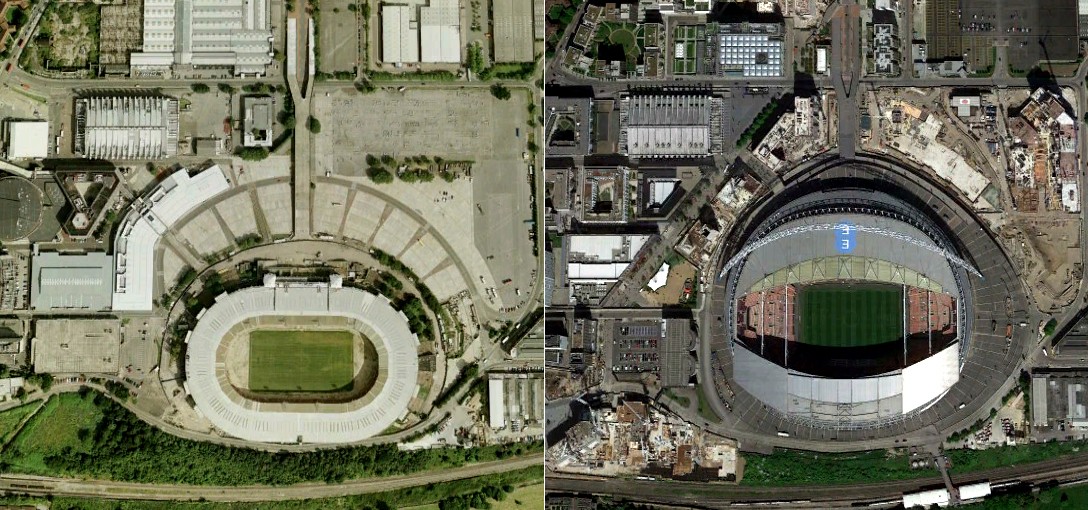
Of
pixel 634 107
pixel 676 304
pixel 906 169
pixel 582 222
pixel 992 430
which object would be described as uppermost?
pixel 634 107

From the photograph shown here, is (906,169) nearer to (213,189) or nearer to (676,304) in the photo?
(676,304)

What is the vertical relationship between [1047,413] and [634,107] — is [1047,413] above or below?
below

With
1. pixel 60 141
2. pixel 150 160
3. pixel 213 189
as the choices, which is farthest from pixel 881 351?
pixel 60 141

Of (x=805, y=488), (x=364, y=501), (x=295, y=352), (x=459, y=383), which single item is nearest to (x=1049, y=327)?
(x=805, y=488)

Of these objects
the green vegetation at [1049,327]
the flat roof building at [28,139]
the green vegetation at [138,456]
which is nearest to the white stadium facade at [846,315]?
the green vegetation at [1049,327]

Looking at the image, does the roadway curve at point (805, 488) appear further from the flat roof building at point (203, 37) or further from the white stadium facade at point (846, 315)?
the flat roof building at point (203, 37)
